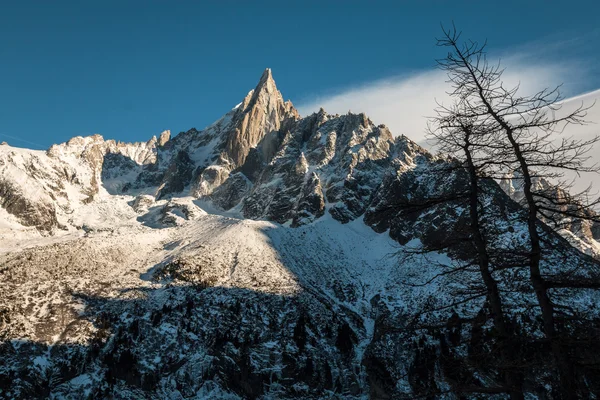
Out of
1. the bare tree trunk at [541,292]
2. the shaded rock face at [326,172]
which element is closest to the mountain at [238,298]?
the bare tree trunk at [541,292]

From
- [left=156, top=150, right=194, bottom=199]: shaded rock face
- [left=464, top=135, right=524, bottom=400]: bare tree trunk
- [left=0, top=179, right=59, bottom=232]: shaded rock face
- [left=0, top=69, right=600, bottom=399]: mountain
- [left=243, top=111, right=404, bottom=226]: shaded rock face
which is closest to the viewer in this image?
[left=464, top=135, right=524, bottom=400]: bare tree trunk

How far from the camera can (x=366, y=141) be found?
142875mm

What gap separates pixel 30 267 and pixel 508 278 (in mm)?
76707

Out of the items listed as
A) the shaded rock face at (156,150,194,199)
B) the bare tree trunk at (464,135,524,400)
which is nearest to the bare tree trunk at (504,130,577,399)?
the bare tree trunk at (464,135,524,400)

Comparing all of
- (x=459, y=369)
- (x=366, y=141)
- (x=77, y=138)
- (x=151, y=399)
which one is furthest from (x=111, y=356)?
(x=77, y=138)

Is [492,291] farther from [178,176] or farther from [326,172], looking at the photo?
[178,176]

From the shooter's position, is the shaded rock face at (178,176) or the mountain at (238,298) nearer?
→ the mountain at (238,298)

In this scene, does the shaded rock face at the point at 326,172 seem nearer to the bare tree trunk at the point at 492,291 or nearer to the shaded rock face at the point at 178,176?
the shaded rock face at the point at 178,176

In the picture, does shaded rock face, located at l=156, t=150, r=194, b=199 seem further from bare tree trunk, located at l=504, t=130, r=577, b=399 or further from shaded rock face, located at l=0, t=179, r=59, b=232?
bare tree trunk, located at l=504, t=130, r=577, b=399

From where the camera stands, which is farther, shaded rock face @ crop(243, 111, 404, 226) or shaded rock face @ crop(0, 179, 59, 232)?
shaded rock face @ crop(243, 111, 404, 226)

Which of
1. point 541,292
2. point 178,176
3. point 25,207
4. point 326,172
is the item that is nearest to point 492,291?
point 541,292

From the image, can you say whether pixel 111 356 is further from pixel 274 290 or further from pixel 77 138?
pixel 77 138

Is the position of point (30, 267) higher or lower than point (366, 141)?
lower

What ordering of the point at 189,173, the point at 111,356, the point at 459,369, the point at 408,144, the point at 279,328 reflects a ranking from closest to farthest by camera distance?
the point at 459,369 < the point at 111,356 < the point at 279,328 < the point at 408,144 < the point at 189,173
